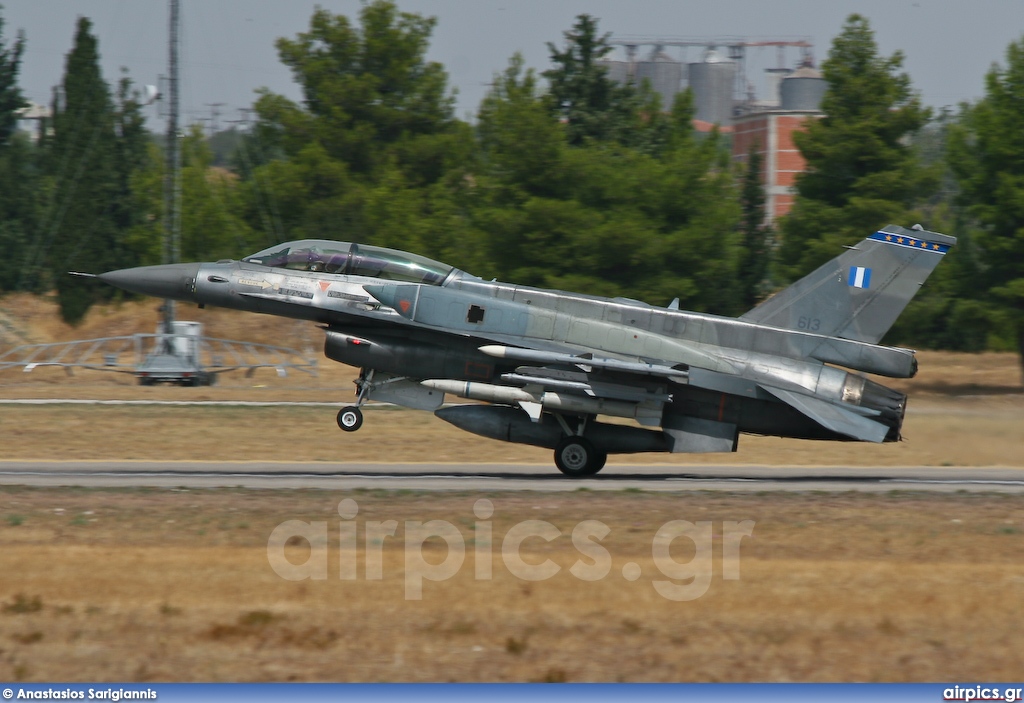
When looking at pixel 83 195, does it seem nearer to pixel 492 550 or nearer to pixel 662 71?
pixel 492 550

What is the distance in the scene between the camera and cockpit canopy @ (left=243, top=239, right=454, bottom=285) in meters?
19.9

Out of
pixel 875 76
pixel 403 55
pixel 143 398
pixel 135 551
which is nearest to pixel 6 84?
pixel 403 55

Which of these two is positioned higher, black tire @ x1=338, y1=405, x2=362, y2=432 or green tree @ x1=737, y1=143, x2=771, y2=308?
green tree @ x1=737, y1=143, x2=771, y2=308

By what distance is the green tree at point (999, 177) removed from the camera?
136 feet

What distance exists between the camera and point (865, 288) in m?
19.8

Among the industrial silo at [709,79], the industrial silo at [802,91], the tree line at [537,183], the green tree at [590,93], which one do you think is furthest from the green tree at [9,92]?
the industrial silo at [709,79]

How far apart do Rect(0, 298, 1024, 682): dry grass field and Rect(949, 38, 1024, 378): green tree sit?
26.3 meters

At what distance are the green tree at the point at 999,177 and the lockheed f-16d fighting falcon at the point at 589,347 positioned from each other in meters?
24.2

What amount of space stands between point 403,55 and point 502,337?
168ft

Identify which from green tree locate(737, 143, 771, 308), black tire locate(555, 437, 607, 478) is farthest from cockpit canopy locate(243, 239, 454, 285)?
green tree locate(737, 143, 771, 308)

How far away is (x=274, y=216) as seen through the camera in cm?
5997

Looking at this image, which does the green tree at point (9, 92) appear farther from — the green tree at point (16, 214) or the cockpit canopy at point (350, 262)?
the cockpit canopy at point (350, 262)

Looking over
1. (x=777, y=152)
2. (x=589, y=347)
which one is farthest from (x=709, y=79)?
(x=589, y=347)

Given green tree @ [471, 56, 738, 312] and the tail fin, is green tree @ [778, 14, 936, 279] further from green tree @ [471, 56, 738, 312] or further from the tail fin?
the tail fin
